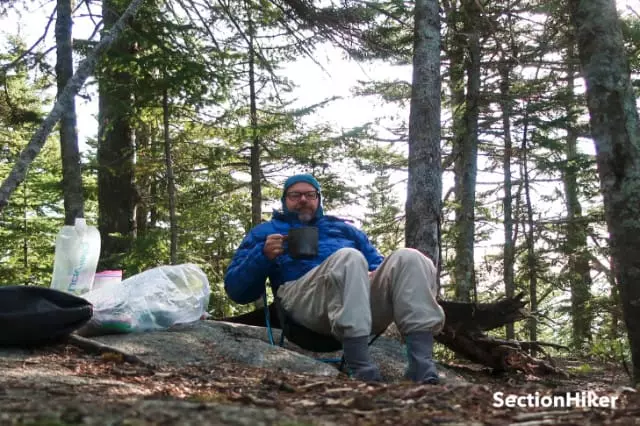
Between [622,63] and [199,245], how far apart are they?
10.4 meters

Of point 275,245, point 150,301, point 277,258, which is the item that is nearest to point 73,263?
point 150,301

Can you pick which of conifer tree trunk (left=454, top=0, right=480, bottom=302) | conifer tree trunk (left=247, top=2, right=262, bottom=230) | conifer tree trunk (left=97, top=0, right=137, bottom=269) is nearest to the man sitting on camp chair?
conifer tree trunk (left=97, top=0, right=137, bottom=269)

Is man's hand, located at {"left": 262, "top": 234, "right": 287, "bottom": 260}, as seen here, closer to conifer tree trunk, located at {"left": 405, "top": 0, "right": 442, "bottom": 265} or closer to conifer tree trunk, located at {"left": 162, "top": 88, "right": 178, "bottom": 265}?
conifer tree trunk, located at {"left": 405, "top": 0, "right": 442, "bottom": 265}

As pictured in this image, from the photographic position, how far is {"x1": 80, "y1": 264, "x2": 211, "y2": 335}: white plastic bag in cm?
417

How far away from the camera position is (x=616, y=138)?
13.1 ft

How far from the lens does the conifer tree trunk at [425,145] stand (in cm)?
504

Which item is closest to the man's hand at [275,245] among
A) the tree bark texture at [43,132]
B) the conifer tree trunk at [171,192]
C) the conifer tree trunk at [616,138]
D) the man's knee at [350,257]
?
the man's knee at [350,257]

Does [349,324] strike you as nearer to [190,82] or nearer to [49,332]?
[49,332]

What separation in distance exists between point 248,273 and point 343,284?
0.91 meters

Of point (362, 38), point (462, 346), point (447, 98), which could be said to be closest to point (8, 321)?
point (462, 346)

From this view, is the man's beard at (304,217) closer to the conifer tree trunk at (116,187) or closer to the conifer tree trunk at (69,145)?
the conifer tree trunk at (69,145)

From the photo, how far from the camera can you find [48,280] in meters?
15.1

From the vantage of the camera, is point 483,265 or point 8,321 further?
point 483,265

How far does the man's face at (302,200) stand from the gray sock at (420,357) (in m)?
1.50
